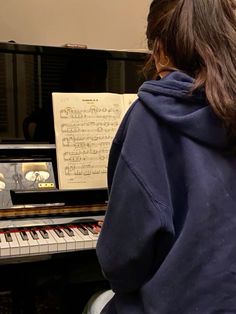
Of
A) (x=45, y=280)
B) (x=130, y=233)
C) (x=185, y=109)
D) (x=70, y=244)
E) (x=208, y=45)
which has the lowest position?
(x=45, y=280)

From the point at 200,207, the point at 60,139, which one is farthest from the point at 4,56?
the point at 200,207

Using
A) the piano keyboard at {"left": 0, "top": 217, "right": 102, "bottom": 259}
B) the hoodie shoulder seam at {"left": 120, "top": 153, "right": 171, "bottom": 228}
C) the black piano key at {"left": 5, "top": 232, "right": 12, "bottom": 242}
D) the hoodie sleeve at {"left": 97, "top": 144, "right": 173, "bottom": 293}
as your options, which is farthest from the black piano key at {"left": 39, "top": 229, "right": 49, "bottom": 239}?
the hoodie shoulder seam at {"left": 120, "top": 153, "right": 171, "bottom": 228}

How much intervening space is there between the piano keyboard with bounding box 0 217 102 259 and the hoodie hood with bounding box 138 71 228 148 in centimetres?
67

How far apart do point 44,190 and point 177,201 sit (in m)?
0.82

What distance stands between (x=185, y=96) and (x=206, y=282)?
1.14 ft

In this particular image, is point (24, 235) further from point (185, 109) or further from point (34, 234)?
point (185, 109)

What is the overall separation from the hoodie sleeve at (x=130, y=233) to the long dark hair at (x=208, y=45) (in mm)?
206

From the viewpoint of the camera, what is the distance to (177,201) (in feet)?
2.72

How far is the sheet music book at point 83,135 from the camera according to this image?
157 cm

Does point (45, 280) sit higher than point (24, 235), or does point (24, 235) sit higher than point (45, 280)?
point (24, 235)

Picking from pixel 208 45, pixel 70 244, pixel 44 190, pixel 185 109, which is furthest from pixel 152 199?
pixel 44 190

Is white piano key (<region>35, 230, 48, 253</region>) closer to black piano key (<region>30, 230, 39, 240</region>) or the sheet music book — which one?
black piano key (<region>30, 230, 39, 240</region>)

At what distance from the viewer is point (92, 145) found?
1.61 metres

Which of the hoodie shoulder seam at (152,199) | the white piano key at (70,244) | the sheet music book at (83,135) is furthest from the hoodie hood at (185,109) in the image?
the sheet music book at (83,135)
